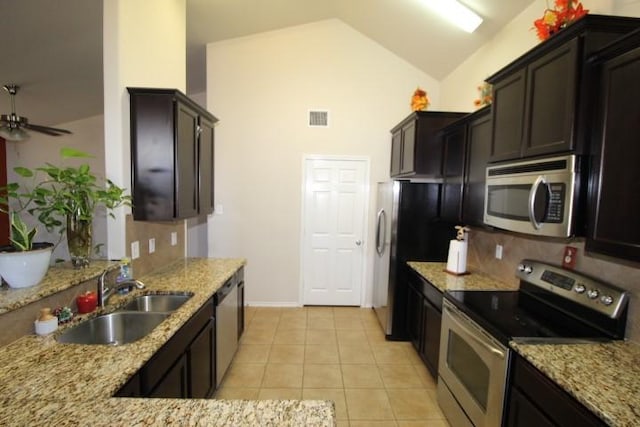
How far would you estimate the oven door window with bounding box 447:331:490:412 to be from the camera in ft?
5.80

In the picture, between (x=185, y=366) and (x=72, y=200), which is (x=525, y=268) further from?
(x=72, y=200)

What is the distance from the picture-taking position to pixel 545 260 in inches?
84.7

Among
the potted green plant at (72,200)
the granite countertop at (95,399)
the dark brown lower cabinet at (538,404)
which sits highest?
the potted green plant at (72,200)

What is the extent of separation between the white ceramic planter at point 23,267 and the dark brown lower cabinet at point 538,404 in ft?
7.95

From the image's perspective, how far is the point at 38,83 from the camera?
12.1 ft

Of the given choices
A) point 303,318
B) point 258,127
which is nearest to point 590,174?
point 303,318

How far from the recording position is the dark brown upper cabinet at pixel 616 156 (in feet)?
3.92

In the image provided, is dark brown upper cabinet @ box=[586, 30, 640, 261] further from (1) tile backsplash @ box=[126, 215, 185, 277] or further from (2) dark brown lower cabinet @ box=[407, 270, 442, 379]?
(1) tile backsplash @ box=[126, 215, 185, 277]

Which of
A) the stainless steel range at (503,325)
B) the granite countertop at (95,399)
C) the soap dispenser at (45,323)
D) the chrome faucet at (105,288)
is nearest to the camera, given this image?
the granite countertop at (95,399)

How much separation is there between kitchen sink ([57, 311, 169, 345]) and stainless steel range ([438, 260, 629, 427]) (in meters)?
1.84

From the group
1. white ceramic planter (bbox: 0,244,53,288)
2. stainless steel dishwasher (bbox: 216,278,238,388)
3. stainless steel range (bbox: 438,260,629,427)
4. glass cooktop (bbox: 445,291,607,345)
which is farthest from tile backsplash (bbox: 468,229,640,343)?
white ceramic planter (bbox: 0,244,53,288)

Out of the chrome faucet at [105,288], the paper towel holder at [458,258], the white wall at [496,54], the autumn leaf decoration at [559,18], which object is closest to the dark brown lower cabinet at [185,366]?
the chrome faucet at [105,288]

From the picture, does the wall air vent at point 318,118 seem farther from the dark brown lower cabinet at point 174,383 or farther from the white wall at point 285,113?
the dark brown lower cabinet at point 174,383

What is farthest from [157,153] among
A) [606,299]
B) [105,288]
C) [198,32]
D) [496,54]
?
[496,54]
